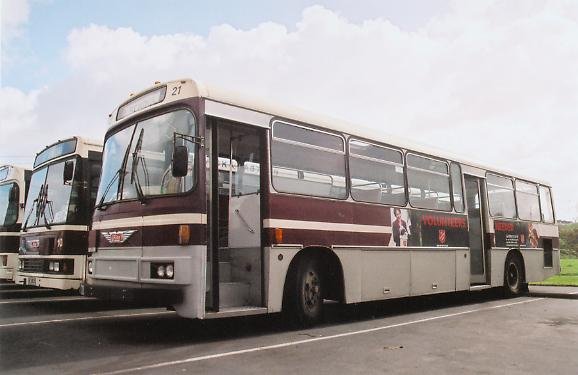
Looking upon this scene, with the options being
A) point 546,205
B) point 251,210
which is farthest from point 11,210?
point 546,205

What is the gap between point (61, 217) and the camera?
10305 mm

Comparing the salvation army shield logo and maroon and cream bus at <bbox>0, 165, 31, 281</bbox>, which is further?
maroon and cream bus at <bbox>0, 165, 31, 281</bbox>

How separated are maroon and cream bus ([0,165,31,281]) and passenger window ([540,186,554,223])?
13944mm

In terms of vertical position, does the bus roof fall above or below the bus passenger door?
above

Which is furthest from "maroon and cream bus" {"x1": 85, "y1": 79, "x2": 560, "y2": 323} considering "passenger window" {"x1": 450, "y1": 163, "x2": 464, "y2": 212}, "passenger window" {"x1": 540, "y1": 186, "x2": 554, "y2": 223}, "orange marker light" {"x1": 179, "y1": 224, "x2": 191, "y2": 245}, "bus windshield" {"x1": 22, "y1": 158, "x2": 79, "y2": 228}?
"passenger window" {"x1": 540, "y1": 186, "x2": 554, "y2": 223}

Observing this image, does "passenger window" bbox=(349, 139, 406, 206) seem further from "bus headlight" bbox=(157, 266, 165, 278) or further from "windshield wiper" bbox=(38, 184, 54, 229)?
"windshield wiper" bbox=(38, 184, 54, 229)

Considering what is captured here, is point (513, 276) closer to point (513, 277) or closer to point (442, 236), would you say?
point (513, 277)

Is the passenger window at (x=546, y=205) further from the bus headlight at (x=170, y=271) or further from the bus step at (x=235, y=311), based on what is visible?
the bus headlight at (x=170, y=271)

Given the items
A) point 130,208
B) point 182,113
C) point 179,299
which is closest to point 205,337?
point 179,299

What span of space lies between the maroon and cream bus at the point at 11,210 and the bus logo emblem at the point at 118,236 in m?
6.40

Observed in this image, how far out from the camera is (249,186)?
→ 7957 millimetres

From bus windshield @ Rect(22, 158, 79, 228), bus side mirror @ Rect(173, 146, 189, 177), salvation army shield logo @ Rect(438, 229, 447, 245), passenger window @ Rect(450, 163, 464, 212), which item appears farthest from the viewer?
passenger window @ Rect(450, 163, 464, 212)

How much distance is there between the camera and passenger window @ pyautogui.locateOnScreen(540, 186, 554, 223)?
15.3m

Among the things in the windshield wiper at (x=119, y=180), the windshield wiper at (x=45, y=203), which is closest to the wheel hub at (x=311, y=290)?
the windshield wiper at (x=119, y=180)
